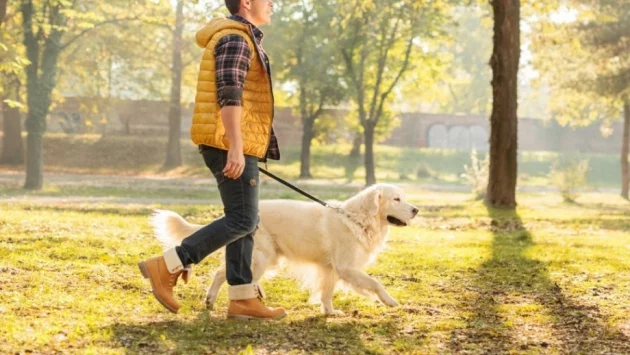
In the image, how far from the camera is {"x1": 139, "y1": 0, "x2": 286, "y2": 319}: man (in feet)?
18.9

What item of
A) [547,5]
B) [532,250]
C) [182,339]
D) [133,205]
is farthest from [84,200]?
[182,339]

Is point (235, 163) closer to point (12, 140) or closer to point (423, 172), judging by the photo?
point (12, 140)

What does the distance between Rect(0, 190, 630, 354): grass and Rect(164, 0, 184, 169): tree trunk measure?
26.4 meters

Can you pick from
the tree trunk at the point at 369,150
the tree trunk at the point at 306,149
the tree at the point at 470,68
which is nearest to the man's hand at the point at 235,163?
the tree trunk at the point at 369,150

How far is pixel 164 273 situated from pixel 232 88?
131 centimetres

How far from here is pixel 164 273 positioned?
6.04m

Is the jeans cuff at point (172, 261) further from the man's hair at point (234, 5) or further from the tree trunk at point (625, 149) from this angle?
the tree trunk at point (625, 149)

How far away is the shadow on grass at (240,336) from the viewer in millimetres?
5488

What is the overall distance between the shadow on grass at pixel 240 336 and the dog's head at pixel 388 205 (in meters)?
0.92

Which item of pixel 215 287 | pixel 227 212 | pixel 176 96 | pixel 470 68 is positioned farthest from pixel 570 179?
pixel 470 68

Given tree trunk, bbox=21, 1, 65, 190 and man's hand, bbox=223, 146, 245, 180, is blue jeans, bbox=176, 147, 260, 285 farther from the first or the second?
tree trunk, bbox=21, 1, 65, 190

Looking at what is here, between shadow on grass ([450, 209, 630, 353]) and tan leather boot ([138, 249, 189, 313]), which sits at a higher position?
tan leather boot ([138, 249, 189, 313])

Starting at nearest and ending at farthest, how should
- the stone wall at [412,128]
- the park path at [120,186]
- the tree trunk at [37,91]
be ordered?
the park path at [120,186], the tree trunk at [37,91], the stone wall at [412,128]

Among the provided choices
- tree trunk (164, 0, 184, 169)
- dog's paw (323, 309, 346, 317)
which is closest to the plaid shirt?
dog's paw (323, 309, 346, 317)
